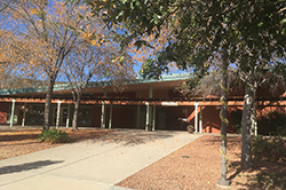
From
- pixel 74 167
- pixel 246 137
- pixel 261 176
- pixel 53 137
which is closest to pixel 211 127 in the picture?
pixel 246 137

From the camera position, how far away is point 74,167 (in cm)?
679

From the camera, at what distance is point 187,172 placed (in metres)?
6.21

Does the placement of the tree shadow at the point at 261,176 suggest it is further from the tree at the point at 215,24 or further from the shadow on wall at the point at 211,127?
the shadow on wall at the point at 211,127

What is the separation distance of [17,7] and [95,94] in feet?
56.1

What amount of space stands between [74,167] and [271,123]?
15.6 metres

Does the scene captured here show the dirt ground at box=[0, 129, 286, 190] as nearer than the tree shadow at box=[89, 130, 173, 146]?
Yes

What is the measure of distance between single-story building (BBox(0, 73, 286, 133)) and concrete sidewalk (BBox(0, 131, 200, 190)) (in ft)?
38.1

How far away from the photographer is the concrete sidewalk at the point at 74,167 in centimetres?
512

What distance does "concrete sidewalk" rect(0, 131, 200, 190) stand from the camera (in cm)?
512

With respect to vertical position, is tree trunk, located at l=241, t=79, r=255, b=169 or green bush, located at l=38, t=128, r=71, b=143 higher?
tree trunk, located at l=241, t=79, r=255, b=169

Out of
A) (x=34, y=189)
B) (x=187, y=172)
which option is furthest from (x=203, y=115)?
(x=34, y=189)

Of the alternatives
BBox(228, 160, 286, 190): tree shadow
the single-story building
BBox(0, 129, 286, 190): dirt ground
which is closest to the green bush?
BBox(0, 129, 286, 190): dirt ground

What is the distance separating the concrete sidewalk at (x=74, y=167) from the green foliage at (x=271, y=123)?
11.1 m

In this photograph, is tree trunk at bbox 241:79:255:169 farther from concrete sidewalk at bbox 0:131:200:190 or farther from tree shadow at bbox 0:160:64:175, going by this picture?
tree shadow at bbox 0:160:64:175
